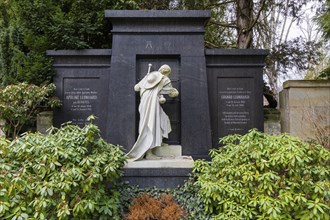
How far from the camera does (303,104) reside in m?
8.09

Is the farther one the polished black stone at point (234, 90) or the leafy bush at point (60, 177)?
the polished black stone at point (234, 90)

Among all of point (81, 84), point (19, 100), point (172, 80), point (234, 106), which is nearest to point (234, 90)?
point (234, 106)

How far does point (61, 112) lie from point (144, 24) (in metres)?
2.73

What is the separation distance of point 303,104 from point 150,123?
4.73 metres

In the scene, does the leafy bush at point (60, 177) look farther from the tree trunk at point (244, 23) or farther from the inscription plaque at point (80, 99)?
the tree trunk at point (244, 23)

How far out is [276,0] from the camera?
32.7 feet

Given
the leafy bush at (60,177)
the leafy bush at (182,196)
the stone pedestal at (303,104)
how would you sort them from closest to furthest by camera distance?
1. the leafy bush at (60,177)
2. the leafy bush at (182,196)
3. the stone pedestal at (303,104)

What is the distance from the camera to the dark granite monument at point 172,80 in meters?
6.40

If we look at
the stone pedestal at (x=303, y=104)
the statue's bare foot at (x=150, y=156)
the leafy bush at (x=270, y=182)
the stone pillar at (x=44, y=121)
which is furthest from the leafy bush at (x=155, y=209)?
the stone pedestal at (x=303, y=104)

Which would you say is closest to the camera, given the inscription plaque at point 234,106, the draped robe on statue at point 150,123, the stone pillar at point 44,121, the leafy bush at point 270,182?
the leafy bush at point 270,182

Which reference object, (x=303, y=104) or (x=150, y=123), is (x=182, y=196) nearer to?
(x=150, y=123)

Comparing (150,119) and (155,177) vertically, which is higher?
(150,119)

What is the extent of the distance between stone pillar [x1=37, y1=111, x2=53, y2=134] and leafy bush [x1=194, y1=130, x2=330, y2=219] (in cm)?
433

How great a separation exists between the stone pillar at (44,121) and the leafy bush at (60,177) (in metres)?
2.81
